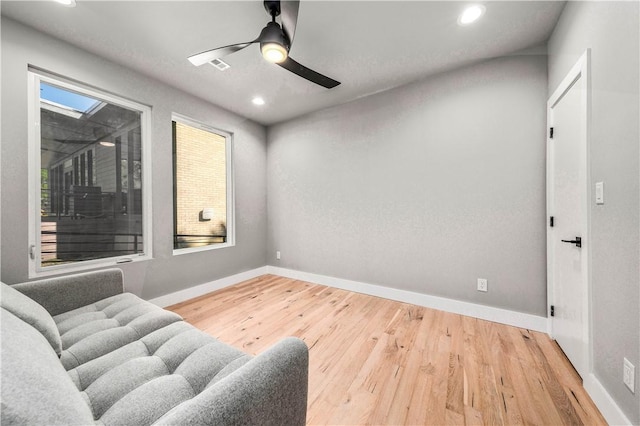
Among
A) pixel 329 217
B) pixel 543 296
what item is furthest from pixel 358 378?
pixel 329 217

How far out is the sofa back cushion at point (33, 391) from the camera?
0.48m

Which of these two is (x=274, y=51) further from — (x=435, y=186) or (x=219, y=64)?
(x=435, y=186)

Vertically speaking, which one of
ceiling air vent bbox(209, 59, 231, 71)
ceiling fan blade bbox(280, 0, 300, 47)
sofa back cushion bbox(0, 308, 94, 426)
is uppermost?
ceiling air vent bbox(209, 59, 231, 71)

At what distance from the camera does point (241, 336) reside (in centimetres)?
220

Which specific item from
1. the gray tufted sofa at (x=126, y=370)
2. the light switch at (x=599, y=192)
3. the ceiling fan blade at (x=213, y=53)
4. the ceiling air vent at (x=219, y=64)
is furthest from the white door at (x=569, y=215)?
the ceiling air vent at (x=219, y=64)

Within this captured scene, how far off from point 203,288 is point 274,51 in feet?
9.74

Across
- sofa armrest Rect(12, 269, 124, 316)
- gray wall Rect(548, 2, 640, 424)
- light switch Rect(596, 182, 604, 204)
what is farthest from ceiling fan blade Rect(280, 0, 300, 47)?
sofa armrest Rect(12, 269, 124, 316)

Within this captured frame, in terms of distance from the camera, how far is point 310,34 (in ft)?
6.95

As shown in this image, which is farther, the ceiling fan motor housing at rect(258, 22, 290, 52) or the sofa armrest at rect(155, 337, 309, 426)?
the ceiling fan motor housing at rect(258, 22, 290, 52)

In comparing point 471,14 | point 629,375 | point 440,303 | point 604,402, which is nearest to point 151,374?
point 629,375

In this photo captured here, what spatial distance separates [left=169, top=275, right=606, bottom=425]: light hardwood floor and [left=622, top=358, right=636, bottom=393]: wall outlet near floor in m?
0.34

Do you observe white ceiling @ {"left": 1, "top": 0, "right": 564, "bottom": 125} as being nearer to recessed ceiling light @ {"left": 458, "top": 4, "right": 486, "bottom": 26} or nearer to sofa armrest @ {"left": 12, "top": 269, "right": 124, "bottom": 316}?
recessed ceiling light @ {"left": 458, "top": 4, "right": 486, "bottom": 26}

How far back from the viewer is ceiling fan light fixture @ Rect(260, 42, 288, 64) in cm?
168

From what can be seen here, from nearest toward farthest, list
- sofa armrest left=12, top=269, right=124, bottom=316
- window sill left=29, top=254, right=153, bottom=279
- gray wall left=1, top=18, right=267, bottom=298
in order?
1. sofa armrest left=12, top=269, right=124, bottom=316
2. gray wall left=1, top=18, right=267, bottom=298
3. window sill left=29, top=254, right=153, bottom=279
